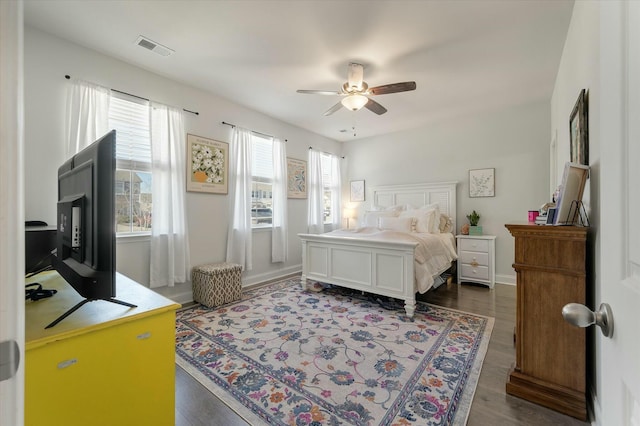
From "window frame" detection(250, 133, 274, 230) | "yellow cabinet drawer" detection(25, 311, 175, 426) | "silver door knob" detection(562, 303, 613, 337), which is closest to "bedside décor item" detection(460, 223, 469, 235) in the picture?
"window frame" detection(250, 133, 274, 230)

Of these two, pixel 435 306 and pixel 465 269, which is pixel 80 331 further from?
pixel 465 269

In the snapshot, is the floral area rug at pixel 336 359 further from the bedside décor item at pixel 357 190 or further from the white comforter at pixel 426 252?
the bedside décor item at pixel 357 190

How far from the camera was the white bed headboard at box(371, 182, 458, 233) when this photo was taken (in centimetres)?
471

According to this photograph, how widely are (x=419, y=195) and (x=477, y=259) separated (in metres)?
1.49

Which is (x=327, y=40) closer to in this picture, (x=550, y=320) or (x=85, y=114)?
(x=85, y=114)

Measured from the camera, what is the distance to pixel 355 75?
283 centimetres

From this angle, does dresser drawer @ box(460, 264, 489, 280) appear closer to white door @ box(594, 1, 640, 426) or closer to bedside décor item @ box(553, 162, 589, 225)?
bedside décor item @ box(553, 162, 589, 225)

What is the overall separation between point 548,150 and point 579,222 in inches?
113

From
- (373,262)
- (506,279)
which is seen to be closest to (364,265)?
(373,262)

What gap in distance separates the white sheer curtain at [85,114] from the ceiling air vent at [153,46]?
2.04ft

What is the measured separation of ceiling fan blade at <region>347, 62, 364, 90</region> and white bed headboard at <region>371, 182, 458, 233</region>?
272 centimetres

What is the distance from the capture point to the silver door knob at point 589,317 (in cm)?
56

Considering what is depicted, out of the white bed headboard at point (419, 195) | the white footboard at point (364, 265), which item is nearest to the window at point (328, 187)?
the white bed headboard at point (419, 195)

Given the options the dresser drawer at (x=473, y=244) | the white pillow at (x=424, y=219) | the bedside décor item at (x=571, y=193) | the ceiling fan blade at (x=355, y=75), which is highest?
the ceiling fan blade at (x=355, y=75)
